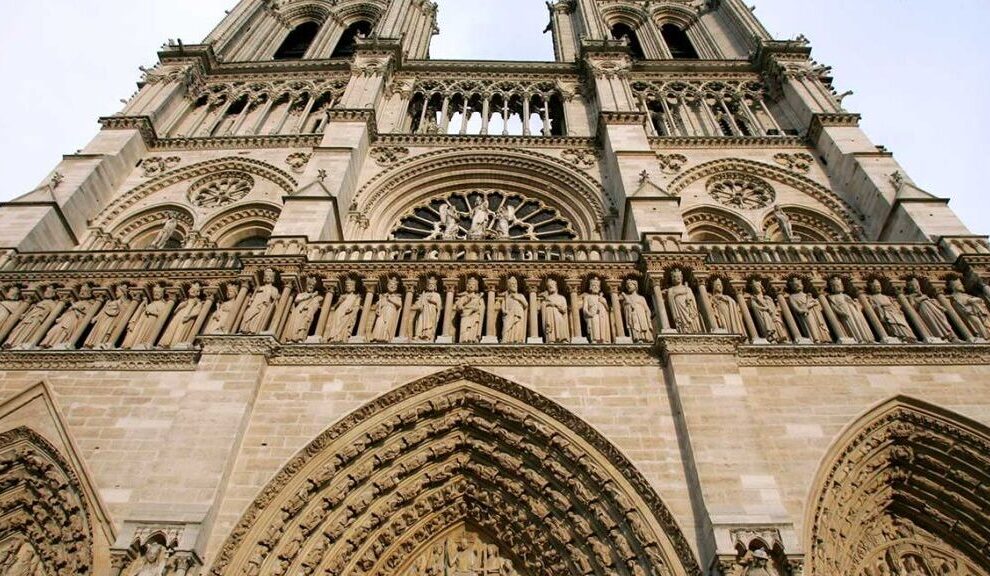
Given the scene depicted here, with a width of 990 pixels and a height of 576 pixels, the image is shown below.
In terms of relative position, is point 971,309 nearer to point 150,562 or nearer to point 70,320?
point 150,562

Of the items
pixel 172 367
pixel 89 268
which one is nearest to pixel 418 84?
pixel 89 268

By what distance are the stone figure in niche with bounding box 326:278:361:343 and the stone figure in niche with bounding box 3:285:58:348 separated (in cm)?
354

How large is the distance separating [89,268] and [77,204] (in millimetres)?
2472

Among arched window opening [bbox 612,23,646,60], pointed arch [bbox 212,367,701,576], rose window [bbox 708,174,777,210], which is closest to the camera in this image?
pointed arch [bbox 212,367,701,576]

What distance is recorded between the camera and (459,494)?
7.09 metres

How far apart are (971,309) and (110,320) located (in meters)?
10.5

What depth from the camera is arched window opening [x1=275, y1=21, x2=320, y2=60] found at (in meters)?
19.5

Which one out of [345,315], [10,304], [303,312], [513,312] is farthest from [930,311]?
[10,304]

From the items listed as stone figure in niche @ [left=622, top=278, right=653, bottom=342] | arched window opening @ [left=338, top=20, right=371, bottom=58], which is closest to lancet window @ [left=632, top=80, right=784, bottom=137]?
stone figure in niche @ [left=622, top=278, right=653, bottom=342]

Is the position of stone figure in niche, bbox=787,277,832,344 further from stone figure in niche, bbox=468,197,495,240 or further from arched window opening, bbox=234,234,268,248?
arched window opening, bbox=234,234,268,248

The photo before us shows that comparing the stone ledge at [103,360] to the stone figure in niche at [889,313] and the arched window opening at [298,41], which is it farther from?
the arched window opening at [298,41]

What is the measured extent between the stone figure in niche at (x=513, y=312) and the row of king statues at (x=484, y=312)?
0.05ft

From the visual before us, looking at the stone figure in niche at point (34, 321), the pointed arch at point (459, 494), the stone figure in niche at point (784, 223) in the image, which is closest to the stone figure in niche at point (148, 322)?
the stone figure in niche at point (34, 321)

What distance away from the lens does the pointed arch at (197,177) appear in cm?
1176
